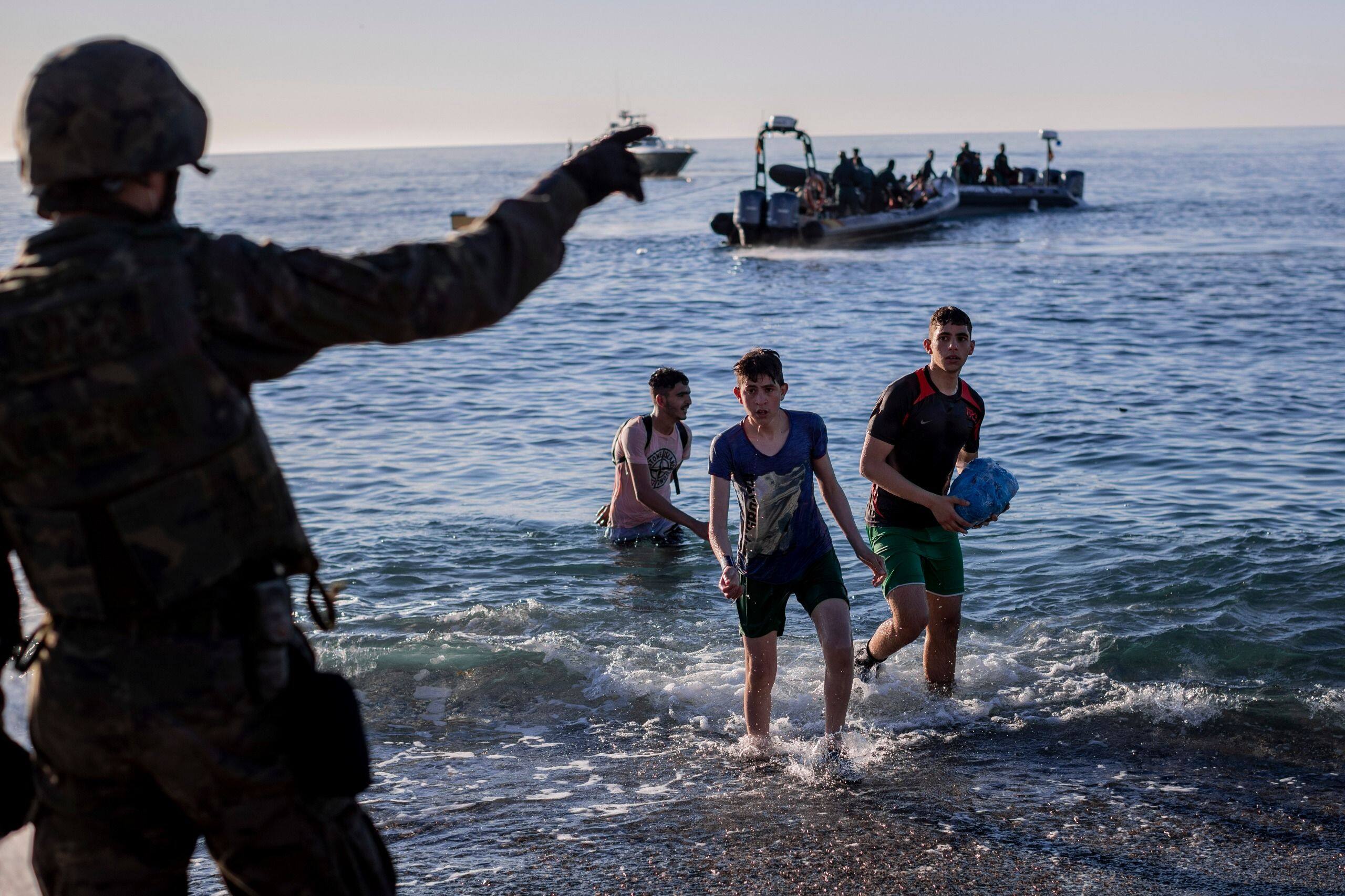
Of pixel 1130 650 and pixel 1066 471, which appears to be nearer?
pixel 1130 650

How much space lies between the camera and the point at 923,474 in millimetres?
6523

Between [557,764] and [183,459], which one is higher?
[183,459]

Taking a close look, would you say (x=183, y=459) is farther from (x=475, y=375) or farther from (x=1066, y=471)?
(x=475, y=375)

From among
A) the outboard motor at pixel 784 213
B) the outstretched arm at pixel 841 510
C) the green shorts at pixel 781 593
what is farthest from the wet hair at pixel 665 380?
the outboard motor at pixel 784 213

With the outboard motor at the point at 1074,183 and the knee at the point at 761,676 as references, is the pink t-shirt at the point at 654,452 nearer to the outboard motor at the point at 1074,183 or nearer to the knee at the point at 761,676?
the knee at the point at 761,676

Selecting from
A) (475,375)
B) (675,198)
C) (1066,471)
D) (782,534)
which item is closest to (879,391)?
(1066,471)

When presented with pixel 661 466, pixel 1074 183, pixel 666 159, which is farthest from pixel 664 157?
pixel 661 466

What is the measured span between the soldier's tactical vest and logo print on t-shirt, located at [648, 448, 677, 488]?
6.62 metres

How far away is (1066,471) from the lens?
1308 centimetres

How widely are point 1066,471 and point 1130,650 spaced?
5.54m

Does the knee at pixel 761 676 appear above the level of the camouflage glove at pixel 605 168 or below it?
below

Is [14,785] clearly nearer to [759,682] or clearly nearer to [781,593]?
[781,593]

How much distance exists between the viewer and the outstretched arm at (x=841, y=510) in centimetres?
599

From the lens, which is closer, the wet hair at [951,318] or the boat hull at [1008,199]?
the wet hair at [951,318]
